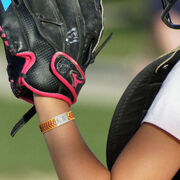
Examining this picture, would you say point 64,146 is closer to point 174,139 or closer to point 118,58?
point 174,139

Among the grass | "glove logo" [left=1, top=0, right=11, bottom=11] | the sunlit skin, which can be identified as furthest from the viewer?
the grass

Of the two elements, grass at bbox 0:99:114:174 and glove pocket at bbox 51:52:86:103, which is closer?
glove pocket at bbox 51:52:86:103

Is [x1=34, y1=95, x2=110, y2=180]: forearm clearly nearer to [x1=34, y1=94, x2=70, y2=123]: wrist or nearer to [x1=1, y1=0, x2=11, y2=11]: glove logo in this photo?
[x1=34, y1=94, x2=70, y2=123]: wrist

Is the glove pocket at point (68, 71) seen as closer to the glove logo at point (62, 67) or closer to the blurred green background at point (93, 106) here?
the glove logo at point (62, 67)

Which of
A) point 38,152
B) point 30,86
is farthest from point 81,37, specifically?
point 38,152

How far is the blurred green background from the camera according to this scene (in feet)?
11.2

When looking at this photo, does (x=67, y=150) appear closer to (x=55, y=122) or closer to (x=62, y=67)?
(x=55, y=122)

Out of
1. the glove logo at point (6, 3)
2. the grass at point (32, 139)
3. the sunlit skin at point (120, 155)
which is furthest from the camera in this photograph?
the grass at point (32, 139)

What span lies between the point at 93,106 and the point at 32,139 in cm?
93

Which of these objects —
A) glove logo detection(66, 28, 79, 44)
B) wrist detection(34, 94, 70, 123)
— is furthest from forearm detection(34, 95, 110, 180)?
glove logo detection(66, 28, 79, 44)

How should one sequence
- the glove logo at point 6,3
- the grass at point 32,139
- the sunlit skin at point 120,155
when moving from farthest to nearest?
the grass at point 32,139 < the glove logo at point 6,3 < the sunlit skin at point 120,155

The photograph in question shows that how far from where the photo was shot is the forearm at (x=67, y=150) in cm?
112

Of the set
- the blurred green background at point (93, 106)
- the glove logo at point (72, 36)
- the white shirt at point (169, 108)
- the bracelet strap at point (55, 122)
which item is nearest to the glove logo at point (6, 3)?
the glove logo at point (72, 36)

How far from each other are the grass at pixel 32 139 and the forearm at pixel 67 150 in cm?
222
